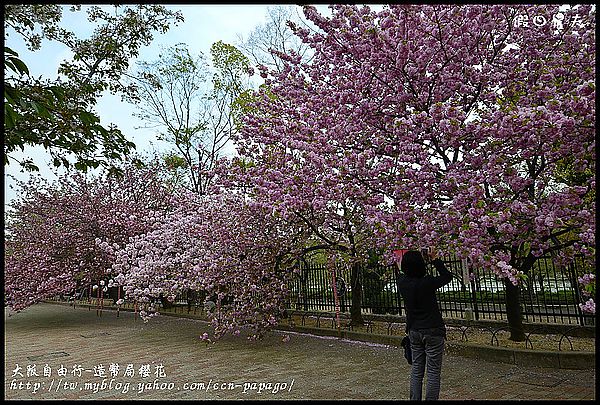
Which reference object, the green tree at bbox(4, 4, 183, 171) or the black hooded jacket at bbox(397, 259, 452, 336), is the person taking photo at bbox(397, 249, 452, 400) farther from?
the green tree at bbox(4, 4, 183, 171)

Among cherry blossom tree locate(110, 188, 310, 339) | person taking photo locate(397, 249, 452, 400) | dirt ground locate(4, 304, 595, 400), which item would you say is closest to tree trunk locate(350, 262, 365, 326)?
dirt ground locate(4, 304, 595, 400)

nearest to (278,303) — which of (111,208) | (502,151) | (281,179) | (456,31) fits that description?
(281,179)

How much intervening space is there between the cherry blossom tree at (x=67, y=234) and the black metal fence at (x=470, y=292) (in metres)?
6.61

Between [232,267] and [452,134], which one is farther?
[232,267]

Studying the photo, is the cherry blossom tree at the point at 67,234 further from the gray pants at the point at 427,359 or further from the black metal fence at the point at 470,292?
the gray pants at the point at 427,359

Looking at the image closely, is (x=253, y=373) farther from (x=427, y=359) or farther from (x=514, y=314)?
(x=514, y=314)

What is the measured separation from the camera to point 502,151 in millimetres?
6836

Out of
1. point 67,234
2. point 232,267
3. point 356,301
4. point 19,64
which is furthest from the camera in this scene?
point 67,234

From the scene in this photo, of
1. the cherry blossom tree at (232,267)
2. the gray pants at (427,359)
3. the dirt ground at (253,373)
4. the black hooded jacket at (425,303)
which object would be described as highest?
the cherry blossom tree at (232,267)

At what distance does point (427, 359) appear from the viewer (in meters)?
4.93

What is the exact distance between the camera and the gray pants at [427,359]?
4859 mm

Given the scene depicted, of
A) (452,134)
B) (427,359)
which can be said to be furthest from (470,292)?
(427,359)

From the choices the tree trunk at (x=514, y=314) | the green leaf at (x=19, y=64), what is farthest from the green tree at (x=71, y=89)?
the tree trunk at (x=514, y=314)

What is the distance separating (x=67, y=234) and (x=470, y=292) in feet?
45.3
